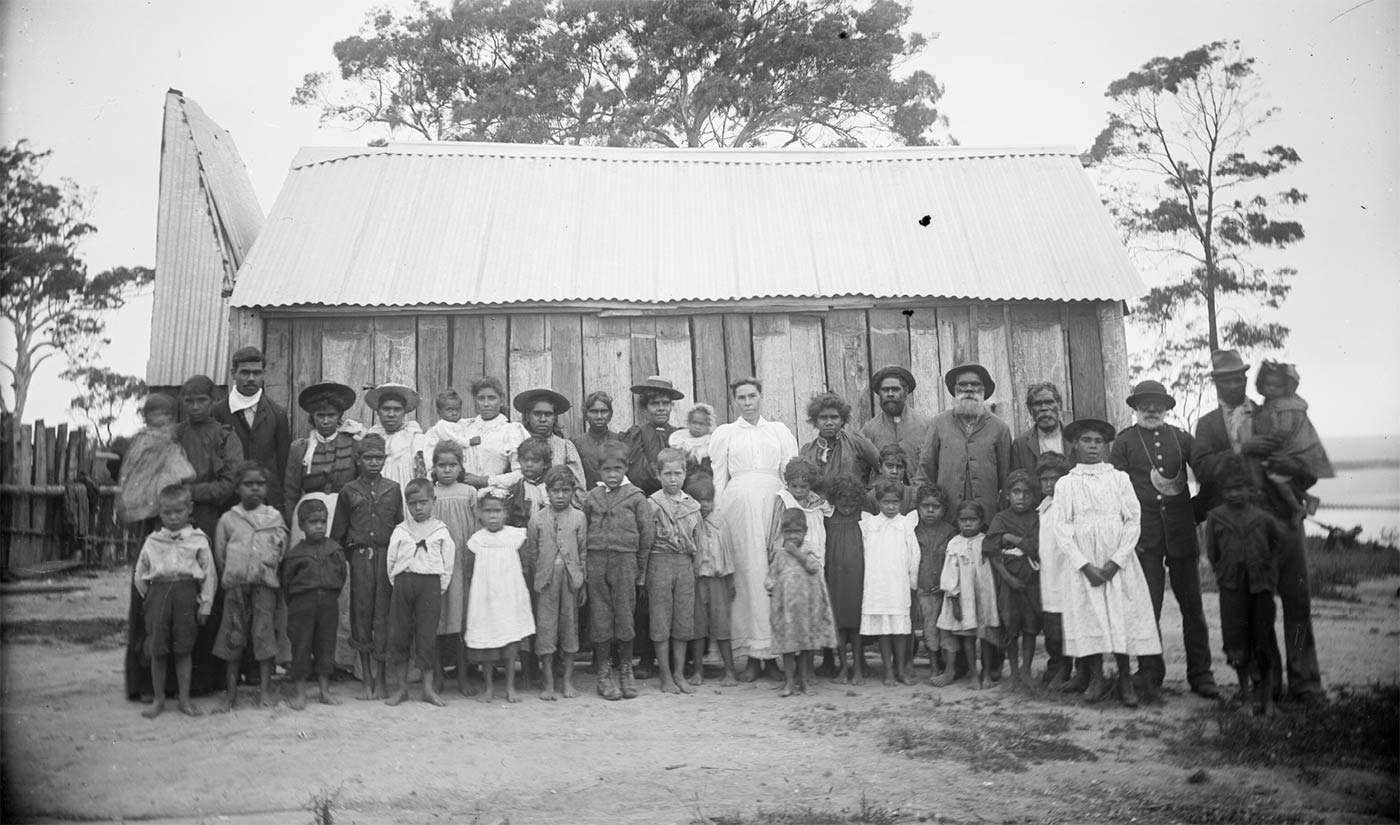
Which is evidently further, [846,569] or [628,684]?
[846,569]

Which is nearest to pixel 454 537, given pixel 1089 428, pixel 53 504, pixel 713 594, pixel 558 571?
pixel 558 571

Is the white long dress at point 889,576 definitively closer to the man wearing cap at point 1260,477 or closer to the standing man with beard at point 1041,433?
the standing man with beard at point 1041,433

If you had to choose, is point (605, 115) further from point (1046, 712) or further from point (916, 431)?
point (1046, 712)

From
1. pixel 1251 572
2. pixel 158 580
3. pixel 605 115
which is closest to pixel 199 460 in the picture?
pixel 158 580

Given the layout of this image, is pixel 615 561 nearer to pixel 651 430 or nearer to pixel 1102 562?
pixel 651 430

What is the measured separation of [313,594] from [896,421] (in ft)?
12.8

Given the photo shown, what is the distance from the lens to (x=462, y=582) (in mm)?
6551

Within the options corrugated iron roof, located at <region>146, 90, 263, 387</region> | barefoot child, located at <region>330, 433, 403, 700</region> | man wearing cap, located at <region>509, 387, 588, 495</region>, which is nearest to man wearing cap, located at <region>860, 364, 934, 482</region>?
man wearing cap, located at <region>509, 387, 588, 495</region>

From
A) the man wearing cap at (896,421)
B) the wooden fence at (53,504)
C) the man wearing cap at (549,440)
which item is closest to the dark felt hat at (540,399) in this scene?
the man wearing cap at (549,440)

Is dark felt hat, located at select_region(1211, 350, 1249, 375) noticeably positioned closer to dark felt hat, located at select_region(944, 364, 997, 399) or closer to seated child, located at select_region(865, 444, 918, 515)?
dark felt hat, located at select_region(944, 364, 997, 399)

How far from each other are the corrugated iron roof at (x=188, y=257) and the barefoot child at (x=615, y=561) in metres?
4.51

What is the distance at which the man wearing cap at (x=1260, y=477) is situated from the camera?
19.2 ft

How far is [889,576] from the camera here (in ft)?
22.1

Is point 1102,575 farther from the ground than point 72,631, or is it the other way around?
point 1102,575
